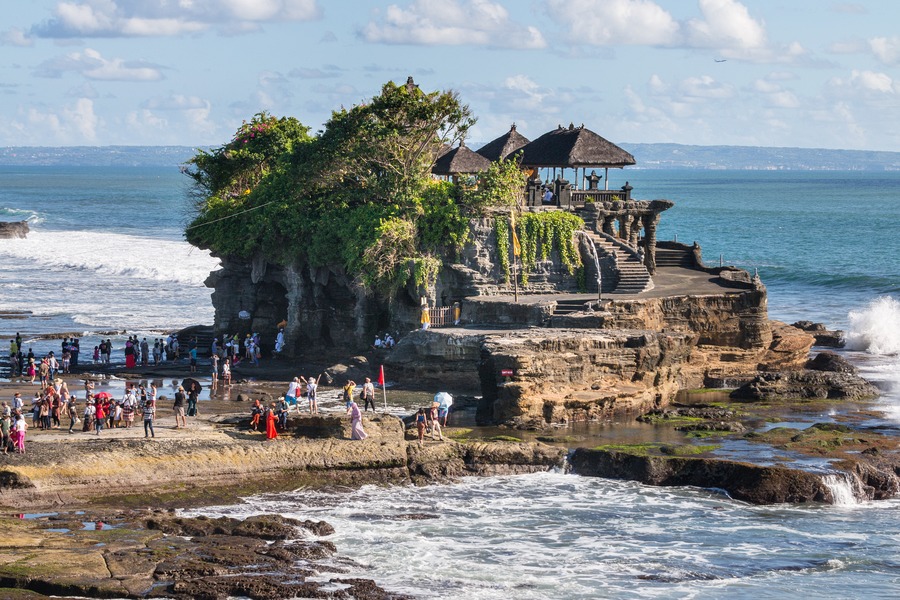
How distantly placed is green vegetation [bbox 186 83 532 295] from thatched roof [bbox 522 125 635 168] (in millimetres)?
2565

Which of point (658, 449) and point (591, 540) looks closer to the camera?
point (591, 540)

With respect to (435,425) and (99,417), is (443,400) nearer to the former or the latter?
(435,425)

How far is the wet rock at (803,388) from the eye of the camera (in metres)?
38.4

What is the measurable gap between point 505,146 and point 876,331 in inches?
619

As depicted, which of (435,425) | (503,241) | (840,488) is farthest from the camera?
(503,241)

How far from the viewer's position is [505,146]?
48094mm

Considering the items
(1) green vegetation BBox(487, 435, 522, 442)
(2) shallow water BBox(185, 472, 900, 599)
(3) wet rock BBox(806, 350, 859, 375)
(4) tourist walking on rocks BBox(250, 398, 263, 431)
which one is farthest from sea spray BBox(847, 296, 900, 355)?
(4) tourist walking on rocks BBox(250, 398, 263, 431)

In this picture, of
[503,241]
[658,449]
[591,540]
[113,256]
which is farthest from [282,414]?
[113,256]

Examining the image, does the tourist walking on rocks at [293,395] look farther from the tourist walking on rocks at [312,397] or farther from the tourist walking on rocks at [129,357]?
the tourist walking on rocks at [129,357]

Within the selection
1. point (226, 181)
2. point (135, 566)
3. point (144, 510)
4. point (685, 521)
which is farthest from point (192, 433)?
point (226, 181)

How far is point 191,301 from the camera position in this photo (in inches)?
2488

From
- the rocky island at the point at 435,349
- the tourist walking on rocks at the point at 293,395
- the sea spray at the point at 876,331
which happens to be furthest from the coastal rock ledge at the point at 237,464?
the sea spray at the point at 876,331

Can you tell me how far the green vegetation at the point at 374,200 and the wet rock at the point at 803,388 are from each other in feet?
31.2

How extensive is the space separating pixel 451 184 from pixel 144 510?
1956cm
